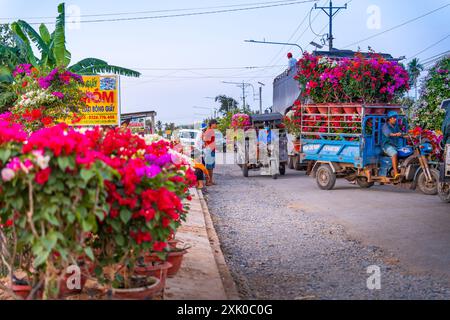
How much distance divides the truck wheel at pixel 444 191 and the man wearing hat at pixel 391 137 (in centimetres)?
179

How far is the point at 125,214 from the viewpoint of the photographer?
367 centimetres

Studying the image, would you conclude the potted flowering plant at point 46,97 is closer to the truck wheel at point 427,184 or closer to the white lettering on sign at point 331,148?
the white lettering on sign at point 331,148

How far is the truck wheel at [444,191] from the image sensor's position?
38.4 feet

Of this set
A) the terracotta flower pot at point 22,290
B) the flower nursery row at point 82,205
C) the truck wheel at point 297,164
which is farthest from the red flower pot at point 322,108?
the terracotta flower pot at point 22,290

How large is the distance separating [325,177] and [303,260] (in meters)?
8.10

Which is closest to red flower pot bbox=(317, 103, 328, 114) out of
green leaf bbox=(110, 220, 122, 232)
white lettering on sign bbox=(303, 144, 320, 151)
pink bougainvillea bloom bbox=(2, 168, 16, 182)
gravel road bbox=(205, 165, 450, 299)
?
white lettering on sign bbox=(303, 144, 320, 151)

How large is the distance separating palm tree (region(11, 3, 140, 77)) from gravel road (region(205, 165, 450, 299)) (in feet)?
17.5

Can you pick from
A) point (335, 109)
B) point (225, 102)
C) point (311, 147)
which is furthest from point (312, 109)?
point (225, 102)

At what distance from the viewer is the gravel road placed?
5.77 m
